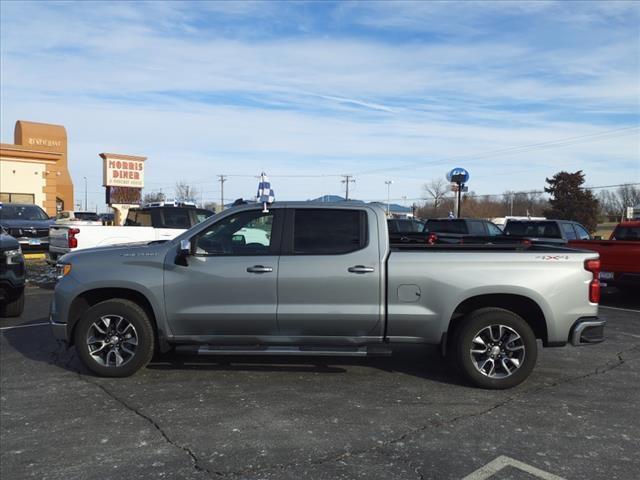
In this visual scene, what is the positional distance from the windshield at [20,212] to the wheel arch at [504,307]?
14852mm

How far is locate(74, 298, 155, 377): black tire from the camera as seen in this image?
5488 mm

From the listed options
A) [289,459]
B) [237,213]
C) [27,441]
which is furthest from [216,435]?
[237,213]

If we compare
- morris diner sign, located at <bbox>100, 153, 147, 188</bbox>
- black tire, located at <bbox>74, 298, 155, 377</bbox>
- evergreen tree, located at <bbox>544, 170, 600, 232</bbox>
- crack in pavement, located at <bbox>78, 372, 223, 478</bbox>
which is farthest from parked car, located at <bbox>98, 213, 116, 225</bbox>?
evergreen tree, located at <bbox>544, 170, 600, 232</bbox>

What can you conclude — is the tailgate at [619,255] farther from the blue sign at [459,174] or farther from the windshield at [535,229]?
the blue sign at [459,174]

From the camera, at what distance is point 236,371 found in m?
5.85

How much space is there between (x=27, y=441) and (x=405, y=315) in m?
3.34

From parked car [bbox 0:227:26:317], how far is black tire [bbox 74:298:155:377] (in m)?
3.52

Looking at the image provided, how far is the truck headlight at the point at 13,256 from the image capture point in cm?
827

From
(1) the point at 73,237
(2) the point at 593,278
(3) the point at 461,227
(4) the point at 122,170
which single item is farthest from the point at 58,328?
(4) the point at 122,170

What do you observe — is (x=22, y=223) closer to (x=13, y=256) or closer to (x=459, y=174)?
(x=13, y=256)

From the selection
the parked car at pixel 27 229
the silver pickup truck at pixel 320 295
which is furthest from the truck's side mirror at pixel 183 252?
the parked car at pixel 27 229

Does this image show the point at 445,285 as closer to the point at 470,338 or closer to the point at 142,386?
the point at 470,338

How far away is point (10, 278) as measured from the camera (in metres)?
8.31

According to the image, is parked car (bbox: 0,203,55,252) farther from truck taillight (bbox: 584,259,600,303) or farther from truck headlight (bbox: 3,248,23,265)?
truck taillight (bbox: 584,259,600,303)
